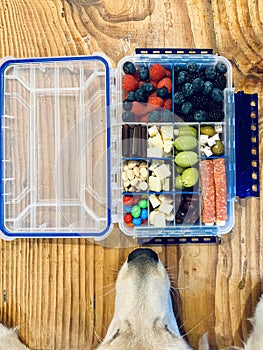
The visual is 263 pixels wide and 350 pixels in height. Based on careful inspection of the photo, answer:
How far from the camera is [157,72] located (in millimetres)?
919

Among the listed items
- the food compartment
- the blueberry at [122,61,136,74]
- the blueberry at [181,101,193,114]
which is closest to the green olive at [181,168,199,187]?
the food compartment

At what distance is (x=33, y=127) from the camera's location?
0.99m

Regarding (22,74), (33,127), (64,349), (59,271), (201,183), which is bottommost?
(64,349)

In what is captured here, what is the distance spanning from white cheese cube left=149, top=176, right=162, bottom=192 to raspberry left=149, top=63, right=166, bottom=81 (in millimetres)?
184

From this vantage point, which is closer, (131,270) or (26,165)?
(131,270)

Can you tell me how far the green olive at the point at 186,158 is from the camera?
908 millimetres

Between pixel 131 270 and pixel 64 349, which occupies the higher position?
pixel 131 270

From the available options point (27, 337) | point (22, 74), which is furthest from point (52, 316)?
point (22, 74)

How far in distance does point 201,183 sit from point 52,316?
15.3 inches

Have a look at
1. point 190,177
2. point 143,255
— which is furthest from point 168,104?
point 143,255

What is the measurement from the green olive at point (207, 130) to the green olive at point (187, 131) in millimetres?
15

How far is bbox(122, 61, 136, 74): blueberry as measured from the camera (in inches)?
36.5

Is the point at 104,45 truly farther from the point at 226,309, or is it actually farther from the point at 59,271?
the point at 226,309

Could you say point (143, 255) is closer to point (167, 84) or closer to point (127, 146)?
point (127, 146)
